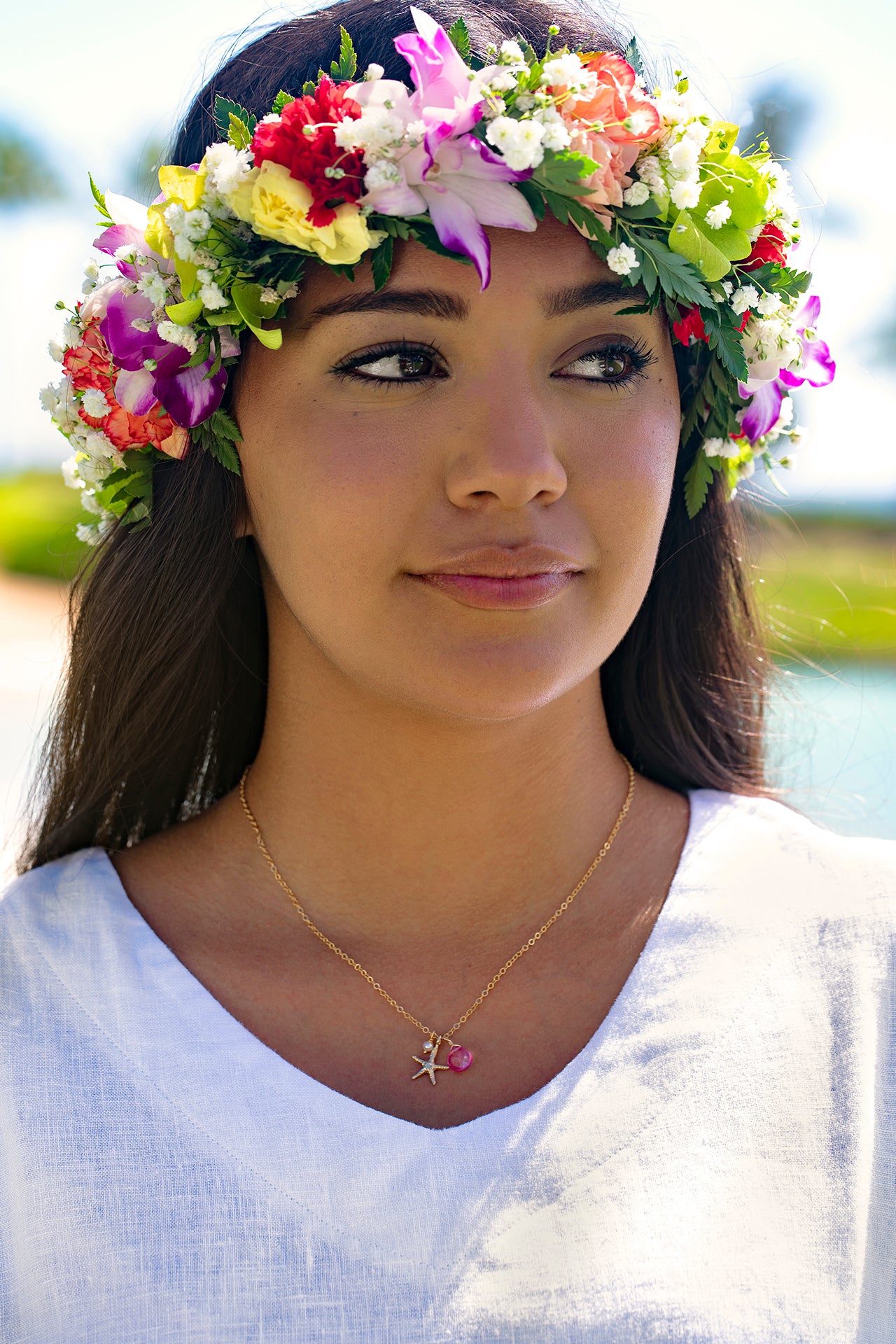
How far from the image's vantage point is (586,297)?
224 centimetres

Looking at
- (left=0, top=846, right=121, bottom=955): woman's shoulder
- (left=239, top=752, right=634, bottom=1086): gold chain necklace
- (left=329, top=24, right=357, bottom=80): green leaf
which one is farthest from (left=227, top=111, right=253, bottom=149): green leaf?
(left=0, top=846, right=121, bottom=955): woman's shoulder

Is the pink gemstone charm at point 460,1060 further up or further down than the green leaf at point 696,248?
further down

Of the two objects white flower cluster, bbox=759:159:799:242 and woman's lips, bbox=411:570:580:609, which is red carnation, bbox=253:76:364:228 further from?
white flower cluster, bbox=759:159:799:242

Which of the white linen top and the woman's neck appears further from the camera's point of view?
the woman's neck

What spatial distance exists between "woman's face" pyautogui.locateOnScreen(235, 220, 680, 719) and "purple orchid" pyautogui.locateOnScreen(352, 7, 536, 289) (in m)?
0.07

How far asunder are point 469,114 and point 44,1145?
1813 millimetres

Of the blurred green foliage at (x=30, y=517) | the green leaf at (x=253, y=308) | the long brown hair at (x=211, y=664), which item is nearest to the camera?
the green leaf at (x=253, y=308)

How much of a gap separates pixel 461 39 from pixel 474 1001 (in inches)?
66.2

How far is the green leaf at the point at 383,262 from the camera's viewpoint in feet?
7.07

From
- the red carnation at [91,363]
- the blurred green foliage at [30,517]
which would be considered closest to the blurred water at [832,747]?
the red carnation at [91,363]

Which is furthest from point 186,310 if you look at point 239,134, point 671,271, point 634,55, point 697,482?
point 697,482

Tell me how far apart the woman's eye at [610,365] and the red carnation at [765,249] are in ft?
1.05

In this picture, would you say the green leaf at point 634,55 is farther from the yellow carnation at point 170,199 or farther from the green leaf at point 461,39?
the yellow carnation at point 170,199

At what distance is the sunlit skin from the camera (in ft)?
7.19
